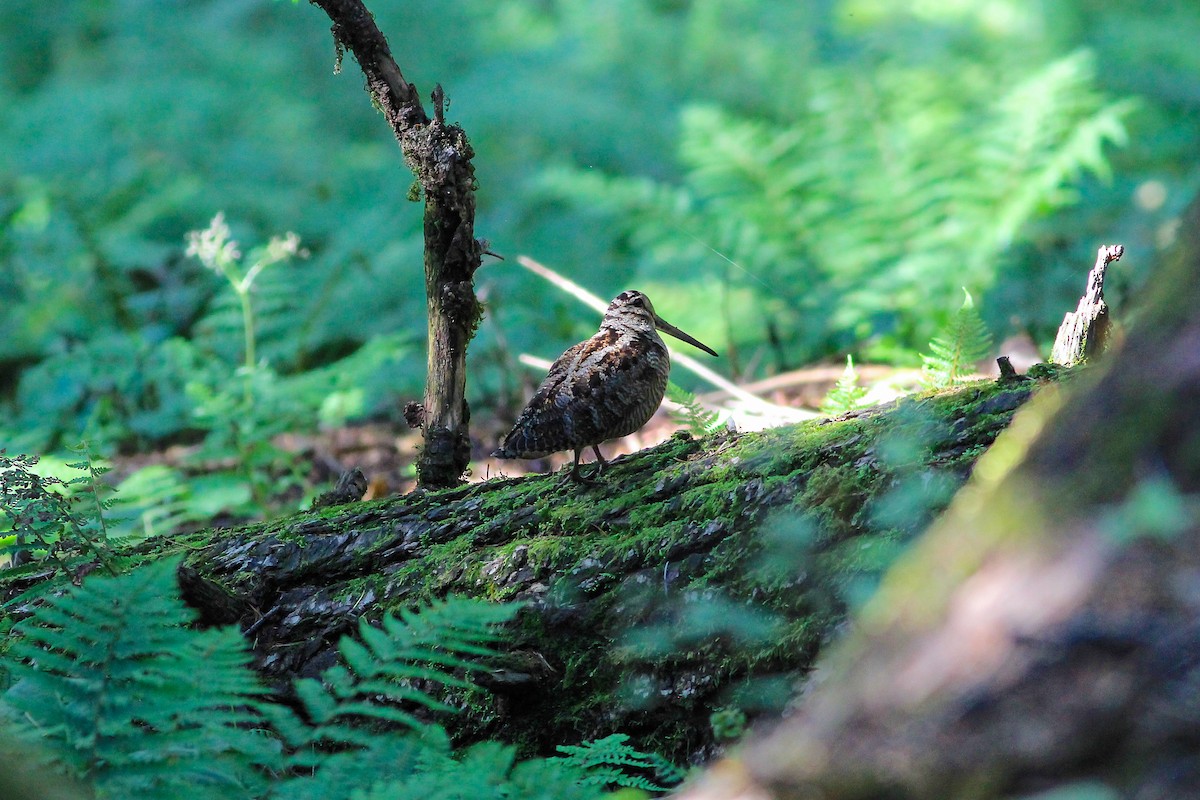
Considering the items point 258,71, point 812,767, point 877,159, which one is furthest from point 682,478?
point 258,71

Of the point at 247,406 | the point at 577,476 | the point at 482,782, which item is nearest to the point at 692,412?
the point at 577,476

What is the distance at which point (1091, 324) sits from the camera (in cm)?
292

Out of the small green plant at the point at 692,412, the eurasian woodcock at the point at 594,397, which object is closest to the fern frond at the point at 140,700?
the eurasian woodcock at the point at 594,397

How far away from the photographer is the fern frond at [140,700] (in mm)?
1740

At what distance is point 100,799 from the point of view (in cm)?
172

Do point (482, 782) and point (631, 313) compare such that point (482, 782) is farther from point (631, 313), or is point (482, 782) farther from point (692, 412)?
point (631, 313)

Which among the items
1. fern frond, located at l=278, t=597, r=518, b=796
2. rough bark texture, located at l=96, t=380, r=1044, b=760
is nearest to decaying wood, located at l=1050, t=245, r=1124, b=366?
rough bark texture, located at l=96, t=380, r=1044, b=760

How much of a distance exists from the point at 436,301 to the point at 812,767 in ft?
8.49

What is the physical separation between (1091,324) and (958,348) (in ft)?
1.85

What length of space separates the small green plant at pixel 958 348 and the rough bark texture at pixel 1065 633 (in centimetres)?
213

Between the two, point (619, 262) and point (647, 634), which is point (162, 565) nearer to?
point (647, 634)

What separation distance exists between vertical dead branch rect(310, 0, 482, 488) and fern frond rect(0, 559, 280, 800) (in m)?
1.70

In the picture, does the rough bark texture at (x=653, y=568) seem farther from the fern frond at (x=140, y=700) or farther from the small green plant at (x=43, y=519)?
the fern frond at (x=140, y=700)

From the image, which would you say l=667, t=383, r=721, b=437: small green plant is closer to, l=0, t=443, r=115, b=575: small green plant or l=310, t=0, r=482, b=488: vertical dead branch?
l=310, t=0, r=482, b=488: vertical dead branch
